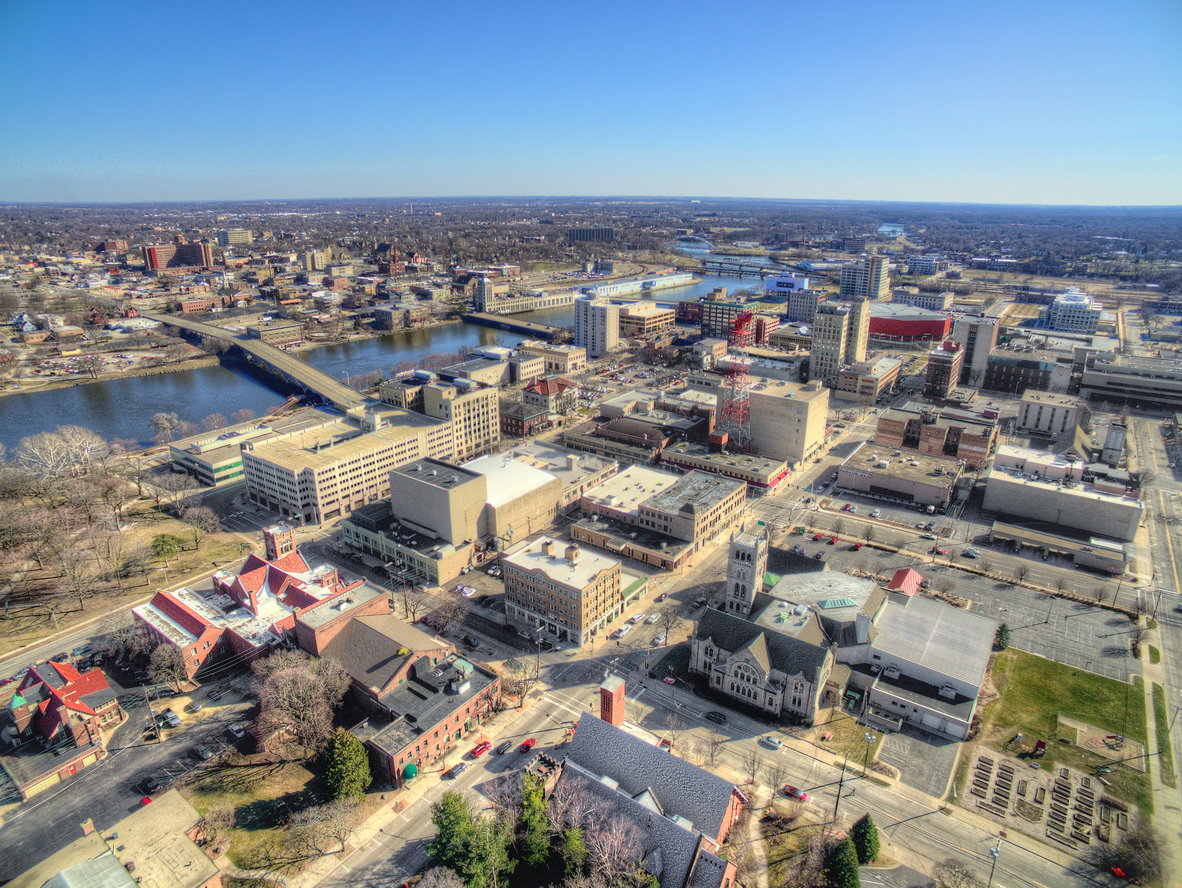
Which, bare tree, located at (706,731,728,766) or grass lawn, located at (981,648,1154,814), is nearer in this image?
grass lawn, located at (981,648,1154,814)

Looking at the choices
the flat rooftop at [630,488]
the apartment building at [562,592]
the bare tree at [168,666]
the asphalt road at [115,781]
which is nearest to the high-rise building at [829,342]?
the flat rooftop at [630,488]

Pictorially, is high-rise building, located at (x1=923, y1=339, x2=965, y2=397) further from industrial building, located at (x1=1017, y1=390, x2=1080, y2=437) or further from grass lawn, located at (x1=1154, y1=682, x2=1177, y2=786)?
grass lawn, located at (x1=1154, y1=682, x2=1177, y2=786)

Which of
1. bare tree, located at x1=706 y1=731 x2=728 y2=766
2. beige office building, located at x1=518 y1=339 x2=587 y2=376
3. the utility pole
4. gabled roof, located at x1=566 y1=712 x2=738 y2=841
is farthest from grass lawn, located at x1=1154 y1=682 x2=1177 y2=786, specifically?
beige office building, located at x1=518 y1=339 x2=587 y2=376

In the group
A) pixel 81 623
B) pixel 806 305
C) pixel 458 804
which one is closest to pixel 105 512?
pixel 81 623

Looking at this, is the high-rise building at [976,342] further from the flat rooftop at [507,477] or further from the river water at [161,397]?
the river water at [161,397]

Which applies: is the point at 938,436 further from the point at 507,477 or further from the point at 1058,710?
the point at 507,477

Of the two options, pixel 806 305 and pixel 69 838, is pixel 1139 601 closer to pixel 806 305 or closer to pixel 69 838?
pixel 69 838
